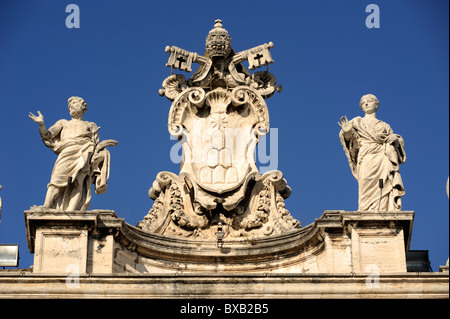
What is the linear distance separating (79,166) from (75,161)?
0.18 meters

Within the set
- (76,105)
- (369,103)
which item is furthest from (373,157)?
(76,105)

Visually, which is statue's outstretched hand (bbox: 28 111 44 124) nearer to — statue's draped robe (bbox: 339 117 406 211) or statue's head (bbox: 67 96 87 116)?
statue's head (bbox: 67 96 87 116)

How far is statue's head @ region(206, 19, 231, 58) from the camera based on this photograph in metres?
35.0

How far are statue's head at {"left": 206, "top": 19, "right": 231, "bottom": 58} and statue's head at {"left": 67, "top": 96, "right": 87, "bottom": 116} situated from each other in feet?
10.1

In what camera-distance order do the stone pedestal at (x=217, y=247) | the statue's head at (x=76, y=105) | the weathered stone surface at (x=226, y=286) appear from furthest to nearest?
the statue's head at (x=76, y=105), the stone pedestal at (x=217, y=247), the weathered stone surface at (x=226, y=286)

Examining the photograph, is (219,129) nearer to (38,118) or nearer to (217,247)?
(217,247)

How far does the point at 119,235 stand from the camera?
32125mm

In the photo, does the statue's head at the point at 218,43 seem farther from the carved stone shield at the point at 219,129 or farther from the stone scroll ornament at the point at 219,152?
the carved stone shield at the point at 219,129

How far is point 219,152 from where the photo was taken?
3438 cm

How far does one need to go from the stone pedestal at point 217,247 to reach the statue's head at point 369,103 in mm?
2615

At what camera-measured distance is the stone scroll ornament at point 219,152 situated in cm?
3338

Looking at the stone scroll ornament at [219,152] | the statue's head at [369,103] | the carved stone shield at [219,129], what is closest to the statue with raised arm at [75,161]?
the stone scroll ornament at [219,152]

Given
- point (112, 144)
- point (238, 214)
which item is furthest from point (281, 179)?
point (112, 144)
